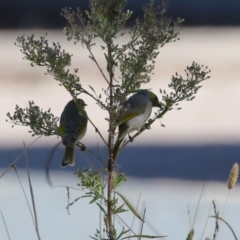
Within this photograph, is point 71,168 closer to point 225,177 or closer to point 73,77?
point 225,177

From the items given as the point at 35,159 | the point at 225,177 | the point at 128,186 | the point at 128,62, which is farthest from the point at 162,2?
the point at 35,159

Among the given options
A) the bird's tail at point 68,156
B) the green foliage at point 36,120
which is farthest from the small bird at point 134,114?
the bird's tail at point 68,156

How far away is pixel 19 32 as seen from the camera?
812 centimetres

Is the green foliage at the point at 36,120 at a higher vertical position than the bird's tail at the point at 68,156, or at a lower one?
higher

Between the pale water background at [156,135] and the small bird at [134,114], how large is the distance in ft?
1.98

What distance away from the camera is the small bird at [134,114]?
2.31 meters

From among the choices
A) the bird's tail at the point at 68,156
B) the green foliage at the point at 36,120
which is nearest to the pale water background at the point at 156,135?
the bird's tail at the point at 68,156

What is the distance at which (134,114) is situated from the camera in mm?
2623

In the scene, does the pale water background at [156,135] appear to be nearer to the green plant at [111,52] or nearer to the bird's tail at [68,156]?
the bird's tail at [68,156]

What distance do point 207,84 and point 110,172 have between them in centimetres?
473

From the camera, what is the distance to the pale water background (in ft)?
12.1

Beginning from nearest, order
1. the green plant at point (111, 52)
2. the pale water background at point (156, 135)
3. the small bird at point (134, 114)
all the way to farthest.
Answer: the green plant at point (111, 52), the small bird at point (134, 114), the pale water background at point (156, 135)

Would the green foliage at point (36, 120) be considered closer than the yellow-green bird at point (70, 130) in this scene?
Yes

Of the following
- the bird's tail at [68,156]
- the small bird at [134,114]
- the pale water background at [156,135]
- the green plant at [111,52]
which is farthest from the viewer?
the pale water background at [156,135]
